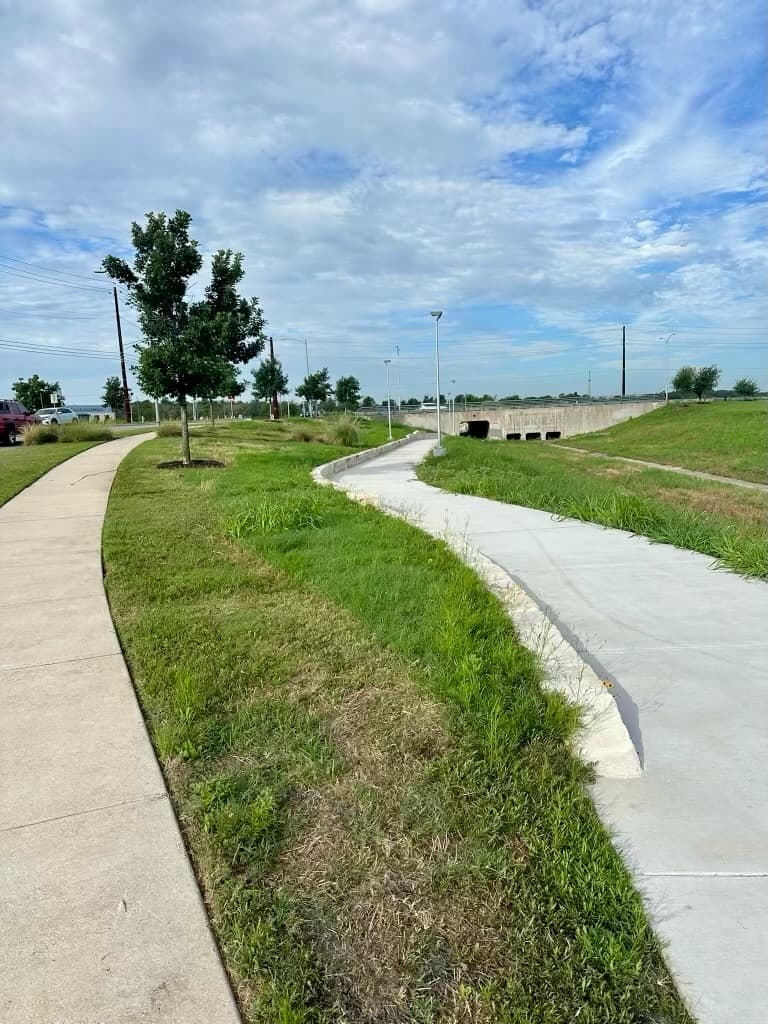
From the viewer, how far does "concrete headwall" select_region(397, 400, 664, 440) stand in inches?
2771

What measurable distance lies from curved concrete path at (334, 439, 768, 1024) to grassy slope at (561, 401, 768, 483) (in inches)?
674

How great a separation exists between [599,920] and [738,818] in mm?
832

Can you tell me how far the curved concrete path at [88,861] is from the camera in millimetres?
1711

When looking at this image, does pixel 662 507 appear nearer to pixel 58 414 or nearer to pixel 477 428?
pixel 58 414

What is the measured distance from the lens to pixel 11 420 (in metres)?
24.1

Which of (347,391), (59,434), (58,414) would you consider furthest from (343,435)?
(347,391)

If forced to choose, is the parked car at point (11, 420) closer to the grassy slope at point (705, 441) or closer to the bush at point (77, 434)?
the bush at point (77, 434)

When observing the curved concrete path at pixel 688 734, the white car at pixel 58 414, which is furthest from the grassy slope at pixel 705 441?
the white car at pixel 58 414

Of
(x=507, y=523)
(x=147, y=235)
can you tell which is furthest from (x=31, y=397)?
(x=507, y=523)

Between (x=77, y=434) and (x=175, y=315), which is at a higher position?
(x=175, y=315)

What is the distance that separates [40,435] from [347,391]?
51.6 meters

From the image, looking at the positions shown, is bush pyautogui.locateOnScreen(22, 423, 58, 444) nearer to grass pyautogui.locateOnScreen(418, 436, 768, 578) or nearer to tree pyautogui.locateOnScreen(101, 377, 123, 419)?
grass pyautogui.locateOnScreen(418, 436, 768, 578)

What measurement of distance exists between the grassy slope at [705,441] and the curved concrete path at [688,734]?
17117 mm

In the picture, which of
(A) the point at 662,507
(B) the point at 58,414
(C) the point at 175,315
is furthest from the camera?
(B) the point at 58,414
